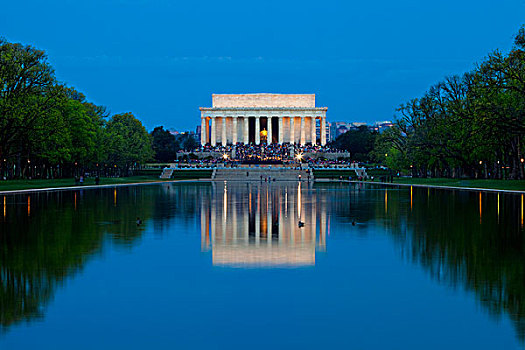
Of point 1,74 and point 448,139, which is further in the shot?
point 448,139

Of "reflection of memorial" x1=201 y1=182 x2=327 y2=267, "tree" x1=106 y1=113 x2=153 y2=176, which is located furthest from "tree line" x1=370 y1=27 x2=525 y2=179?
"tree" x1=106 y1=113 x2=153 y2=176

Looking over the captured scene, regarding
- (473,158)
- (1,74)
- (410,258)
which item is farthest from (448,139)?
(410,258)

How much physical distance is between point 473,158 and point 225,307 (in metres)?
68.2

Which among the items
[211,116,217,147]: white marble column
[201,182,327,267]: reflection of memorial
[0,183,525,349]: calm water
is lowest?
[0,183,525,349]: calm water

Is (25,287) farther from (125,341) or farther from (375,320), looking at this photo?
(375,320)

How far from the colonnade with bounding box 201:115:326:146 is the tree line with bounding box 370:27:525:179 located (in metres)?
58.2

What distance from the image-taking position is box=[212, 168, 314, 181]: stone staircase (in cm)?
10319

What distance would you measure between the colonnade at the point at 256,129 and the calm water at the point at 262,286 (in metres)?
134

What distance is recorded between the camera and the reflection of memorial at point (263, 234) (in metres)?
16.9

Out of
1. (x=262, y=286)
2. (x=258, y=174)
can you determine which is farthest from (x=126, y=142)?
(x=262, y=286)

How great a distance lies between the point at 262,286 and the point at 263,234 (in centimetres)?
918

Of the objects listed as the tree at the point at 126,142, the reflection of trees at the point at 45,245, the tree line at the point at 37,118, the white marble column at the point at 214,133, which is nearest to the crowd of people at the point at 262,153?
the white marble column at the point at 214,133

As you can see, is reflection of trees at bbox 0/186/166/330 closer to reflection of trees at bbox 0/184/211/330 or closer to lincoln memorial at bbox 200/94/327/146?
reflection of trees at bbox 0/184/211/330

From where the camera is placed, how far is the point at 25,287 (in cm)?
1298
